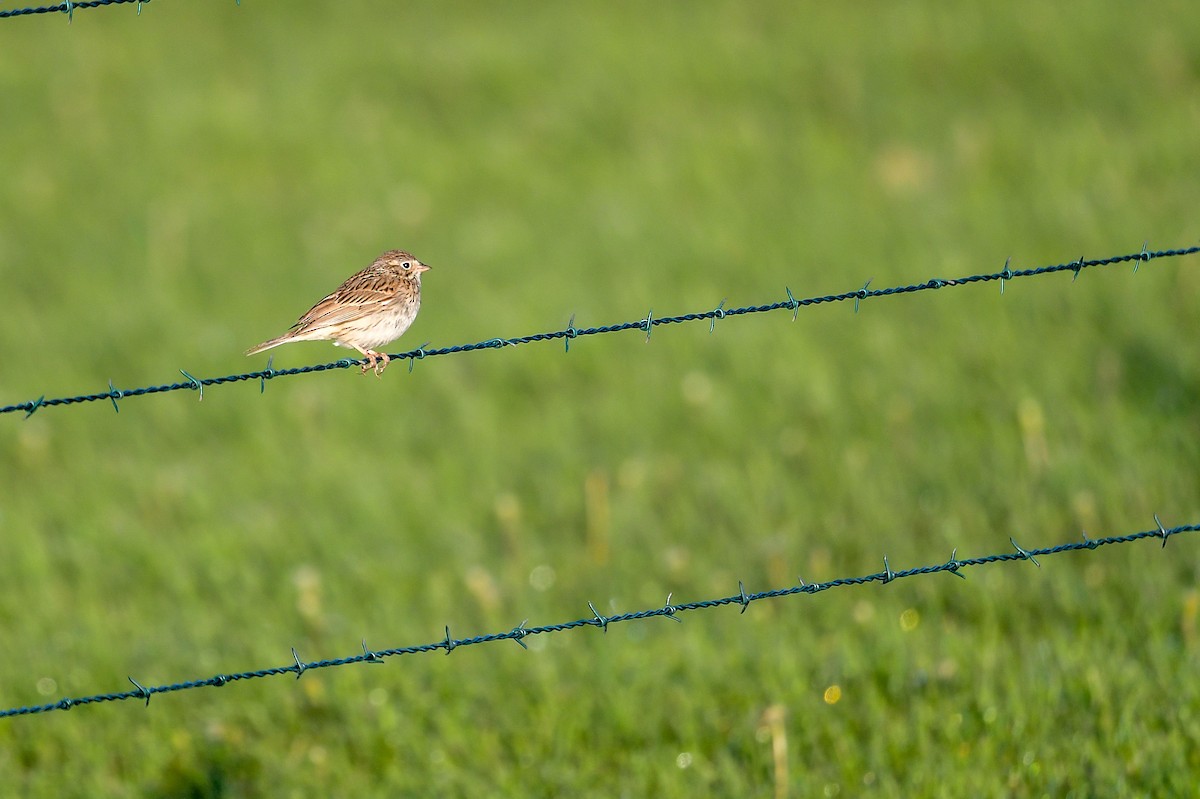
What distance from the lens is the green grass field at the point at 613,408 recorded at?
21.5ft

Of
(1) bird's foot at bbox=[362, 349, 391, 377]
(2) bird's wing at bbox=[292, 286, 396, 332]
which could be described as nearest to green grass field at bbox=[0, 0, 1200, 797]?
(1) bird's foot at bbox=[362, 349, 391, 377]

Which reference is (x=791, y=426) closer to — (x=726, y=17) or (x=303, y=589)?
(x=303, y=589)

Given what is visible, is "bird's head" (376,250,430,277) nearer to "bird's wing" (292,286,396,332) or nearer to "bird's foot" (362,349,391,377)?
"bird's wing" (292,286,396,332)

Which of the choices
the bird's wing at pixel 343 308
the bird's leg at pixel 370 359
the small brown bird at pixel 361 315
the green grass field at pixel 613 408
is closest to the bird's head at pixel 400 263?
the small brown bird at pixel 361 315

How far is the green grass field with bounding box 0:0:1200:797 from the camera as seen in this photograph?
656 cm

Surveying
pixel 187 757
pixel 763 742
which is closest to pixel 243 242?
pixel 187 757

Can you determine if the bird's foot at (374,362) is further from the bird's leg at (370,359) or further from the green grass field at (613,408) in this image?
the green grass field at (613,408)

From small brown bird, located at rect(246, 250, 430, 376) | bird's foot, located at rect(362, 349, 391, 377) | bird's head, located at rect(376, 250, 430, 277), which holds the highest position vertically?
bird's head, located at rect(376, 250, 430, 277)

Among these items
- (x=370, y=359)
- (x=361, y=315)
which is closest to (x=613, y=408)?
(x=361, y=315)

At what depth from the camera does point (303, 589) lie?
7.84m

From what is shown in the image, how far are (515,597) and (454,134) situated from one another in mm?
8447

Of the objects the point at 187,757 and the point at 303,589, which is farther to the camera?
the point at 303,589

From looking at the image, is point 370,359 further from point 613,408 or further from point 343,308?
point 613,408

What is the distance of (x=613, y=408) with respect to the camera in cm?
1002
